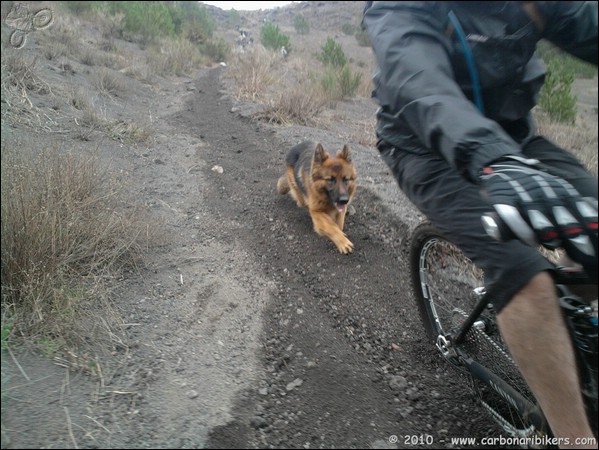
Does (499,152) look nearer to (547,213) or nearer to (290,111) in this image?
(547,213)

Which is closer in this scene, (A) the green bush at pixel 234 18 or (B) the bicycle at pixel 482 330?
(B) the bicycle at pixel 482 330

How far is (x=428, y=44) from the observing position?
163cm

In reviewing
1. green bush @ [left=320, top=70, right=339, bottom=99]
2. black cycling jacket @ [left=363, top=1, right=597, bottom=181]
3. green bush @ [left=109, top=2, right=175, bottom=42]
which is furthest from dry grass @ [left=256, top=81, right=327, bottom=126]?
green bush @ [left=109, top=2, right=175, bottom=42]

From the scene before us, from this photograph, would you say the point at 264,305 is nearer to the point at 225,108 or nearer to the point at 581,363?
the point at 581,363

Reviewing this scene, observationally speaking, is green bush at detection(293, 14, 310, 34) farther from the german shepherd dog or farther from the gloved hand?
the gloved hand

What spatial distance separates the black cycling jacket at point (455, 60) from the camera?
147 cm

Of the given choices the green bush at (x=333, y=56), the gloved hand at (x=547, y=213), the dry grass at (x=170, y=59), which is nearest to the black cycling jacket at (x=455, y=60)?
the gloved hand at (x=547, y=213)

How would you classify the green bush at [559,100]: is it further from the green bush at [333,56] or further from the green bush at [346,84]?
the green bush at [333,56]

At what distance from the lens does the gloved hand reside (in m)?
1.14

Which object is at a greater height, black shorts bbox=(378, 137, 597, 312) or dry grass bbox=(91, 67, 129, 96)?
black shorts bbox=(378, 137, 597, 312)

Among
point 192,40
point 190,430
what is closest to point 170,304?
point 190,430

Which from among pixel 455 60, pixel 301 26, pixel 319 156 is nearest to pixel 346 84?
pixel 319 156

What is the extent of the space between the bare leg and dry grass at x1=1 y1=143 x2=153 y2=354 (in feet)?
6.45

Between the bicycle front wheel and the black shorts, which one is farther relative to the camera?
the bicycle front wheel
